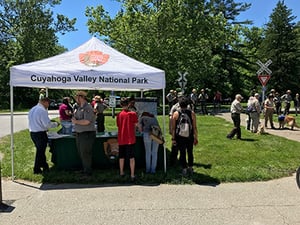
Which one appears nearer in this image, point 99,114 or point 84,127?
point 84,127

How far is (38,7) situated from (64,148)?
136 feet

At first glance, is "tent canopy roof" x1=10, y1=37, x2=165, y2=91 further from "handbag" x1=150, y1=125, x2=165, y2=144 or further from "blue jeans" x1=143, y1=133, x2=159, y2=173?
"blue jeans" x1=143, y1=133, x2=159, y2=173

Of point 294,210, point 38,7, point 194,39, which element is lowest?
point 294,210

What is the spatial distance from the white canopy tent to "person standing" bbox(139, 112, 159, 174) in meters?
0.76

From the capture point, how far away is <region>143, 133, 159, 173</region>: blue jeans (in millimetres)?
8133

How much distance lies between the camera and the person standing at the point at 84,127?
7.56 meters

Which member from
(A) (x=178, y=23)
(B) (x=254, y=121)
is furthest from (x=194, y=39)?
(B) (x=254, y=121)

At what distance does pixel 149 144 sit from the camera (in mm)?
8172

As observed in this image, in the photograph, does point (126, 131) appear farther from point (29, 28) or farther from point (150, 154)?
point (29, 28)

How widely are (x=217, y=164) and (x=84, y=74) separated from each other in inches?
157

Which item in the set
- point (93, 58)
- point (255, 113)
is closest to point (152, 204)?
point (93, 58)

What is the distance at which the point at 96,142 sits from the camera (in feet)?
28.2

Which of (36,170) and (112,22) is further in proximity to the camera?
(112,22)

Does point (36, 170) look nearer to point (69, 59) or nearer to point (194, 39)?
point (69, 59)
